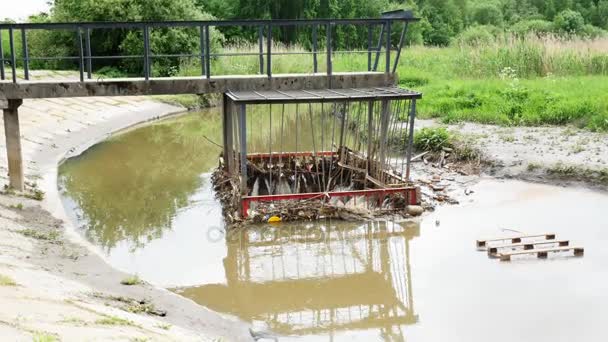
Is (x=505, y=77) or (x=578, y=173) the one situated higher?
(x=505, y=77)

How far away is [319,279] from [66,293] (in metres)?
3.67

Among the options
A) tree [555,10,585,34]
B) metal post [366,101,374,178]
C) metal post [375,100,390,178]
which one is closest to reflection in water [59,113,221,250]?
metal post [366,101,374,178]

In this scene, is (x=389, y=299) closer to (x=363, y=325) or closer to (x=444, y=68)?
(x=363, y=325)

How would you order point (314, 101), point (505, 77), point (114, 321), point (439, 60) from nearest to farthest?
point (114, 321) < point (314, 101) < point (505, 77) < point (439, 60)

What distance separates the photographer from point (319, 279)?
1069cm

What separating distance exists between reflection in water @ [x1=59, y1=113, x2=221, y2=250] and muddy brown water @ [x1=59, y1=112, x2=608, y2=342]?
2.6 inches

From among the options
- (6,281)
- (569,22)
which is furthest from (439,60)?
(569,22)

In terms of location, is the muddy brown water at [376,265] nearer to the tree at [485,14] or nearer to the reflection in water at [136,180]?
the reflection in water at [136,180]

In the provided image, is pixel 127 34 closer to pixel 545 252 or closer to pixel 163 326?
pixel 545 252

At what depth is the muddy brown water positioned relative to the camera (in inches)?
360

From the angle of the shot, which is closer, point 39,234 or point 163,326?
point 163,326

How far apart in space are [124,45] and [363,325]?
2493 centimetres

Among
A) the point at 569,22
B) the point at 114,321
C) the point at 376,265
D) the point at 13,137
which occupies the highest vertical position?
the point at 569,22

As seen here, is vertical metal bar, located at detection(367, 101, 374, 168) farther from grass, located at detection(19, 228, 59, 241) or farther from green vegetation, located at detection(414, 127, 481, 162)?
grass, located at detection(19, 228, 59, 241)
